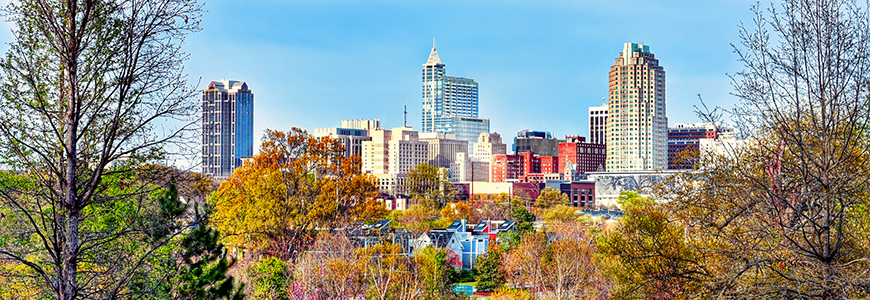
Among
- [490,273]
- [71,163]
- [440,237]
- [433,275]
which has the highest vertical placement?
[71,163]

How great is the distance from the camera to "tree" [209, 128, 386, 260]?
4153cm

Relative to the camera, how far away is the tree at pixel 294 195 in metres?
41.5

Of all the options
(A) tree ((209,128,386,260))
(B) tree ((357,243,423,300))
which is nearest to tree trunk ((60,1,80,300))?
(B) tree ((357,243,423,300))

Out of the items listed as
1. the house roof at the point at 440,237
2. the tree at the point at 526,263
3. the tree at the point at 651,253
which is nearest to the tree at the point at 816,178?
the tree at the point at 651,253

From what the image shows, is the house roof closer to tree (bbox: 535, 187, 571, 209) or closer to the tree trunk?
the tree trunk

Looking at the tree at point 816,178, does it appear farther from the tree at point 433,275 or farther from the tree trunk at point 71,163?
the tree at point 433,275

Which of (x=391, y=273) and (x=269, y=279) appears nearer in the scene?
(x=391, y=273)

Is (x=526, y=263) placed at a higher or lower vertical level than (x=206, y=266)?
lower

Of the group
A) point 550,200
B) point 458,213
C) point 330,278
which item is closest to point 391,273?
point 330,278

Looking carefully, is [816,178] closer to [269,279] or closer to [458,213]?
[269,279]

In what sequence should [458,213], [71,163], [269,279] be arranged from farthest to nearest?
[458,213] < [269,279] < [71,163]

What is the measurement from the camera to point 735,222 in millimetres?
15117

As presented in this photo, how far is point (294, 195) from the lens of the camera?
43406 millimetres

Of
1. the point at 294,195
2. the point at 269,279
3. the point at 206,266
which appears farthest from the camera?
the point at 294,195
